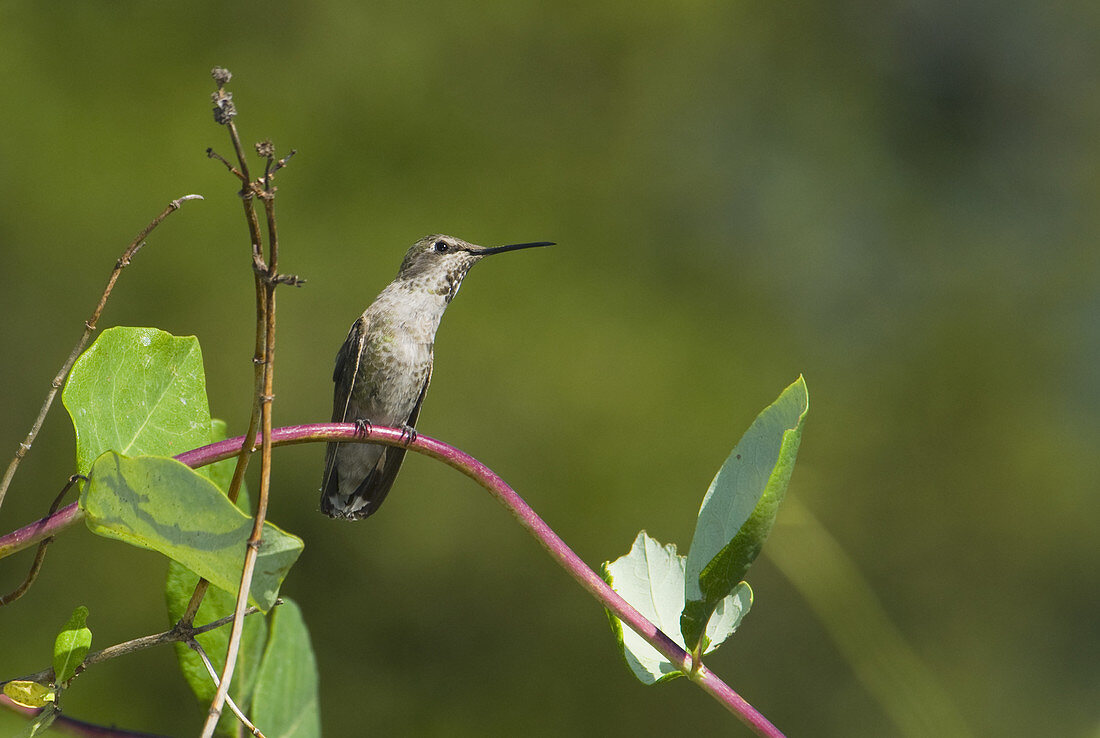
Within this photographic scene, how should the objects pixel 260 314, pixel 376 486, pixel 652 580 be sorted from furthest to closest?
pixel 376 486
pixel 652 580
pixel 260 314

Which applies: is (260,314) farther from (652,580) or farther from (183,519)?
(652,580)

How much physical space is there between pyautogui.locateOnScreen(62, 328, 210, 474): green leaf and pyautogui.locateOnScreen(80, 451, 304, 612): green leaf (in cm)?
13

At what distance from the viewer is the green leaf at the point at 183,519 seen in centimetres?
43

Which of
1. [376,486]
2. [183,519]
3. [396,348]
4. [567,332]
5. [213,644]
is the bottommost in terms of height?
[567,332]

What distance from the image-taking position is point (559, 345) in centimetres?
486

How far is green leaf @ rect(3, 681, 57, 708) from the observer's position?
490mm

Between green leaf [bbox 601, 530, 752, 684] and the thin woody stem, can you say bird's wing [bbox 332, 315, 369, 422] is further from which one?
the thin woody stem

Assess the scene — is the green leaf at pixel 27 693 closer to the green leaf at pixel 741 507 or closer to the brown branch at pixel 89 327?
the brown branch at pixel 89 327

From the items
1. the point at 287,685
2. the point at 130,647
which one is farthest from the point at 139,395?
the point at 287,685

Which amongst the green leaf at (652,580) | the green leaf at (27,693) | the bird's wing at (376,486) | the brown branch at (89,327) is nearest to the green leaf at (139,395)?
the brown branch at (89,327)

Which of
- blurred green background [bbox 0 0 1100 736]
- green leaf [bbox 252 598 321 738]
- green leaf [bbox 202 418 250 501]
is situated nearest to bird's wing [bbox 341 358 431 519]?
green leaf [bbox 252 598 321 738]

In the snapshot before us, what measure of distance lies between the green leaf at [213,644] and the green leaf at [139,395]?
103mm

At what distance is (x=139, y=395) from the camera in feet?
1.96

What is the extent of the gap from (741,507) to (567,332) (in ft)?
14.4
